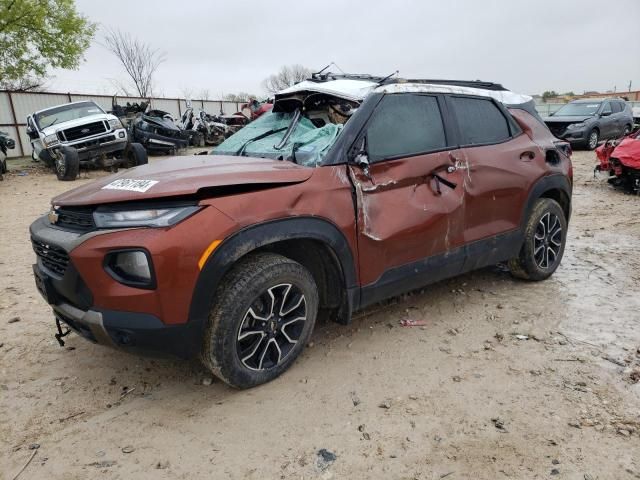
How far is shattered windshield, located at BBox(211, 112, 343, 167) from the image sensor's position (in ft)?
10.1

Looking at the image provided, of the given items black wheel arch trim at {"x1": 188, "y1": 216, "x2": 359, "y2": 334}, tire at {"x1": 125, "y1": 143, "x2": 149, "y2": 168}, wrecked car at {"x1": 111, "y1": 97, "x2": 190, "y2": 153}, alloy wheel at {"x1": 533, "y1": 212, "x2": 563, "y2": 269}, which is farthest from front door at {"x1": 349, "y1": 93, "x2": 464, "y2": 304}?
wrecked car at {"x1": 111, "y1": 97, "x2": 190, "y2": 153}

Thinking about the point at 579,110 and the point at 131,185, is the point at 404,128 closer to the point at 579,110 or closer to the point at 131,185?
the point at 131,185

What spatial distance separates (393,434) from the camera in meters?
2.43

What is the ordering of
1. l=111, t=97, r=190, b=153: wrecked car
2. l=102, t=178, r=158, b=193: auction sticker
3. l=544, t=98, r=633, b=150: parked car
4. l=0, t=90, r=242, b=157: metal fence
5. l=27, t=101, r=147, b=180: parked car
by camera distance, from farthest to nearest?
l=0, t=90, r=242, b=157: metal fence < l=111, t=97, r=190, b=153: wrecked car < l=544, t=98, r=633, b=150: parked car < l=27, t=101, r=147, b=180: parked car < l=102, t=178, r=158, b=193: auction sticker

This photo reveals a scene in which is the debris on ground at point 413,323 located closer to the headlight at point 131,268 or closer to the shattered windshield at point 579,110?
the headlight at point 131,268

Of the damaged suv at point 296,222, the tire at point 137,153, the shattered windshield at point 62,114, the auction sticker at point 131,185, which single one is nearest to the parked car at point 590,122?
the tire at point 137,153

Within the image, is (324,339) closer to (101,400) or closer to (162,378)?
(162,378)

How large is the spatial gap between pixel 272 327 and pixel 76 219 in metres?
1.24

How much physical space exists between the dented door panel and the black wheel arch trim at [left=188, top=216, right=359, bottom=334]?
134 mm

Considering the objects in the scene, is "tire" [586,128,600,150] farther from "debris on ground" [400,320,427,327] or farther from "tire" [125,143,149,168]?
"debris on ground" [400,320,427,327]

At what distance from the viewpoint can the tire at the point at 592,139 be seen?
1459 centimetres

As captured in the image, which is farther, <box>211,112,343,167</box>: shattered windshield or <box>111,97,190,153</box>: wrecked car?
<box>111,97,190,153</box>: wrecked car

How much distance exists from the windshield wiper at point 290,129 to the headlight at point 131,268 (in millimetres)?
1438

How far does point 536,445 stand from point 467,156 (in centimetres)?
205
